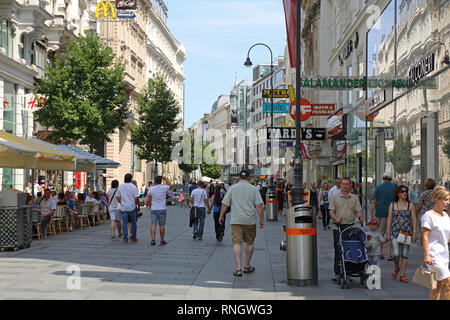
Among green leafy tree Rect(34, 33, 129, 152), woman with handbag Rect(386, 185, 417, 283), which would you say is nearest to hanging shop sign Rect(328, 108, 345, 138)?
green leafy tree Rect(34, 33, 129, 152)

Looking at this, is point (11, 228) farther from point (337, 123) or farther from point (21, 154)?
point (337, 123)

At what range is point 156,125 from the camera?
53.6 m

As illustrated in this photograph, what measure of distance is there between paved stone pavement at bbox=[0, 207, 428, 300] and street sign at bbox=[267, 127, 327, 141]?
31.3 feet

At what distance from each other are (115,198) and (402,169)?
777 centimetres

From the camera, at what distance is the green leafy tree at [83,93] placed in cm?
3294

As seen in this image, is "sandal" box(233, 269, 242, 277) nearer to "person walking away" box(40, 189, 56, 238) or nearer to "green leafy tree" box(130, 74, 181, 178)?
"person walking away" box(40, 189, 56, 238)

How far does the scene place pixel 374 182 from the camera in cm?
2097

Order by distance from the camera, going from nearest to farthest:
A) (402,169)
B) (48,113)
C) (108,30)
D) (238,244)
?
1. (238,244)
2. (402,169)
3. (48,113)
4. (108,30)

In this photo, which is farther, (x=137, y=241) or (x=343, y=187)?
(x=137, y=241)

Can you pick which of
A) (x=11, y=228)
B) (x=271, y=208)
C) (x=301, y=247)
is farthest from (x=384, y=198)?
(x=271, y=208)

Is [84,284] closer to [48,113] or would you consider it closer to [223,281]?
[223,281]

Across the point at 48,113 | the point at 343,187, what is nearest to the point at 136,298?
the point at 343,187

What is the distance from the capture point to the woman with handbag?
35.8 ft

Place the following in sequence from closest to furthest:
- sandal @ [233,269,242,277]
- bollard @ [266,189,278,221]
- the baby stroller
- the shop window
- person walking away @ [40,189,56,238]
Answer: the baby stroller, sandal @ [233,269,242,277], person walking away @ [40,189,56,238], bollard @ [266,189,278,221], the shop window
